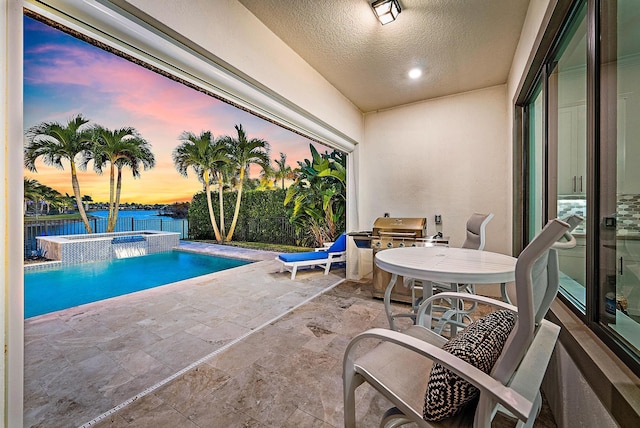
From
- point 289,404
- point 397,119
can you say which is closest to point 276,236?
point 397,119

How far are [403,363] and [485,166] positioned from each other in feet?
12.1

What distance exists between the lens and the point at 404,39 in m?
2.69

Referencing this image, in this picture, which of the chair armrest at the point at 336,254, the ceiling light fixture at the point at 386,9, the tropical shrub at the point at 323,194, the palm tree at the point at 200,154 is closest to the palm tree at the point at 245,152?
the palm tree at the point at 200,154

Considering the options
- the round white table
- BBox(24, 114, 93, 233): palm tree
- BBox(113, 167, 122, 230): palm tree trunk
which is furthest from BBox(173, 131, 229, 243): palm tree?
the round white table

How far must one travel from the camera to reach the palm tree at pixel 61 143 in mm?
6543

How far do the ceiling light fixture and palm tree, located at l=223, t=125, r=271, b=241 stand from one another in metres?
8.19

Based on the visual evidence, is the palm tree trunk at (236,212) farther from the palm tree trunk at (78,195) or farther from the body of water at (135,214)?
the palm tree trunk at (78,195)

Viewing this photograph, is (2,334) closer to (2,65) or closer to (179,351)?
(2,65)

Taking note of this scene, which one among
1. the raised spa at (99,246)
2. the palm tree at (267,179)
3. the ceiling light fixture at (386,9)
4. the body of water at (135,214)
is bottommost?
the raised spa at (99,246)

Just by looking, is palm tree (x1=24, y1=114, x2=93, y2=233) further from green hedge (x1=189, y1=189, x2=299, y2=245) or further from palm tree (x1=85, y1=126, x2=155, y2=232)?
green hedge (x1=189, y1=189, x2=299, y2=245)

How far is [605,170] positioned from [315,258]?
14.9 ft

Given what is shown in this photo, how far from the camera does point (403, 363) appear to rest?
119 centimetres

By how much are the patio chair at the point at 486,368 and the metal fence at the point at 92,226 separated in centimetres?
593

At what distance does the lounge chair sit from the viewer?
16.8 ft
